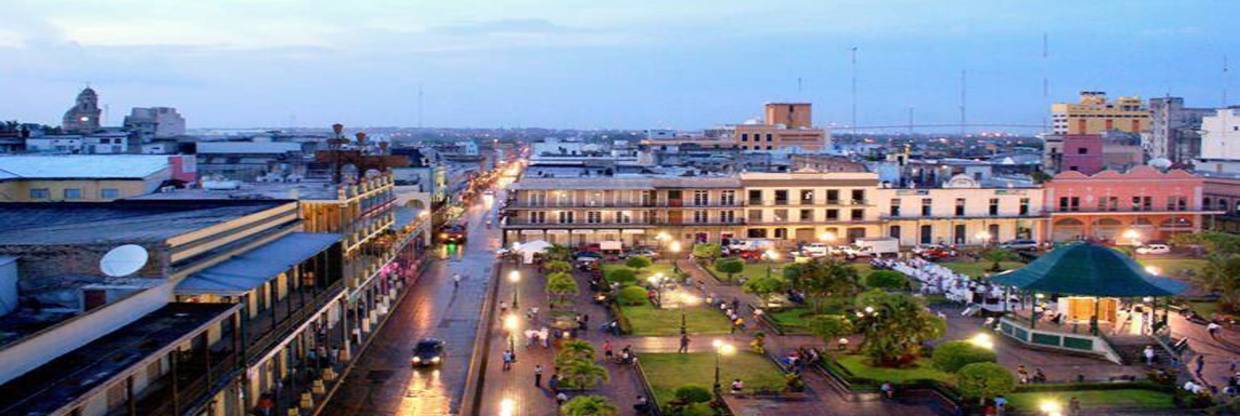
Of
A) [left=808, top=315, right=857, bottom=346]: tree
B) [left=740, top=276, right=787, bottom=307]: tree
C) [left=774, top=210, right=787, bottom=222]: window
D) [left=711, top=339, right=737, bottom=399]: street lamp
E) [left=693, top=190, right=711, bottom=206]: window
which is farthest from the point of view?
[left=774, top=210, right=787, bottom=222]: window

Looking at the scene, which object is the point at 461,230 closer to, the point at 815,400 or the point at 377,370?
the point at 377,370

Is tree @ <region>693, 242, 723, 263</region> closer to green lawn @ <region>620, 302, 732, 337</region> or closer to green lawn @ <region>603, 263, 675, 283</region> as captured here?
green lawn @ <region>603, 263, 675, 283</region>

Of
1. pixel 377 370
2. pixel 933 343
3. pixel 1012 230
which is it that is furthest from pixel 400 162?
pixel 1012 230

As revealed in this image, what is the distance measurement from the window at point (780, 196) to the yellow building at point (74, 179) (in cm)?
3505

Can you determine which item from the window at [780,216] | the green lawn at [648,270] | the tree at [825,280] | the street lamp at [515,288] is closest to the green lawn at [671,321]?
the tree at [825,280]

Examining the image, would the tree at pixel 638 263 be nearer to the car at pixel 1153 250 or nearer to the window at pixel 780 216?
the window at pixel 780 216

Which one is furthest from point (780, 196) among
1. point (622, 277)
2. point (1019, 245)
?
point (622, 277)

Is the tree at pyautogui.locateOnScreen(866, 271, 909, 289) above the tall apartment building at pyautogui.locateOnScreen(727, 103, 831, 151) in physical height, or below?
below

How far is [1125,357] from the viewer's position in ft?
115

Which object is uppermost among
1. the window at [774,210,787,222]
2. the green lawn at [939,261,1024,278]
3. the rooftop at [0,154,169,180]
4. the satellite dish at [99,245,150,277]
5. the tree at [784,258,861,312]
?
the rooftop at [0,154,169,180]

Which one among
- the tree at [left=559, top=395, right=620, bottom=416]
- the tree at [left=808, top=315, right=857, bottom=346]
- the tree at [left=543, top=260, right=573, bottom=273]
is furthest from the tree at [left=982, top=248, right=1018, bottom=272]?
the tree at [left=559, top=395, right=620, bottom=416]

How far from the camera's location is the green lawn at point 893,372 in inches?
1246

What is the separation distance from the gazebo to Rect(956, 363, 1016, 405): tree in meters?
9.69

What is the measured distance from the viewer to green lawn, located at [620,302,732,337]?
39.9 meters
